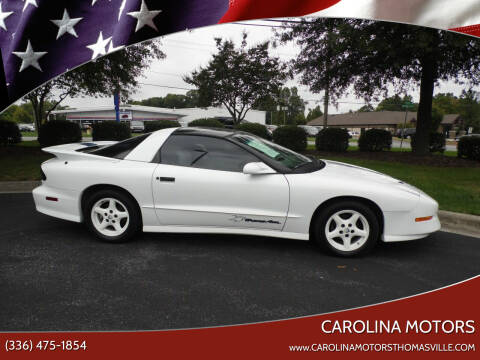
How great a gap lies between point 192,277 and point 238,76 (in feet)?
64.0

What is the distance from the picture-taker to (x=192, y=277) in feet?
10.7

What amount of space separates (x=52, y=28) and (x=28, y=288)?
7.64 ft

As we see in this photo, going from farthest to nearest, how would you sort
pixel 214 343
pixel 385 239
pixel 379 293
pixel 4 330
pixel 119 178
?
pixel 119 178 < pixel 385 239 < pixel 379 293 < pixel 4 330 < pixel 214 343

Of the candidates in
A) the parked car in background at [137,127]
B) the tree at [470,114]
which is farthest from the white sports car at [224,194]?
the tree at [470,114]

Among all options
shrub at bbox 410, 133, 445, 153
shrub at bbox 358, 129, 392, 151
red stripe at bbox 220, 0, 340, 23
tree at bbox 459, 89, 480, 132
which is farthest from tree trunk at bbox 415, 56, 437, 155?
tree at bbox 459, 89, 480, 132

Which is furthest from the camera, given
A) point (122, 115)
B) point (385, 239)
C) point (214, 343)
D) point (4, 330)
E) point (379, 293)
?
point (122, 115)

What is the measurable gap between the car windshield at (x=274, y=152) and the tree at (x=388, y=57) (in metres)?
5.71

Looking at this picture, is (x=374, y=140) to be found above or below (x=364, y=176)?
below

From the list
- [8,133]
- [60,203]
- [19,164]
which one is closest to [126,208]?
[60,203]

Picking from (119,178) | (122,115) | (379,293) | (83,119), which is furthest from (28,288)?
(83,119)

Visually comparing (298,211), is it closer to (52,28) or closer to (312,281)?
(312,281)

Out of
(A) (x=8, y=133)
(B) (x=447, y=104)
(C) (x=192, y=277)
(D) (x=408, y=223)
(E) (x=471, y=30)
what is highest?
(B) (x=447, y=104)

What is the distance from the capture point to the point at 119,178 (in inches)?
158

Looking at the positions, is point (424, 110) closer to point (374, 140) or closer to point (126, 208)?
point (374, 140)
